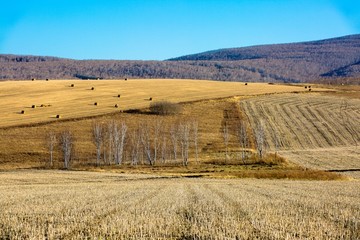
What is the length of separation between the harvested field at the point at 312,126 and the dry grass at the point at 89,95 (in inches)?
489

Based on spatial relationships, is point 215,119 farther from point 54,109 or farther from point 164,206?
point 164,206

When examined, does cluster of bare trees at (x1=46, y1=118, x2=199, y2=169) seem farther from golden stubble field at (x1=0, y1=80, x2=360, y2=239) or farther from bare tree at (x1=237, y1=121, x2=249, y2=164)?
bare tree at (x1=237, y1=121, x2=249, y2=164)

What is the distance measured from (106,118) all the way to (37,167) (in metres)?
23.8

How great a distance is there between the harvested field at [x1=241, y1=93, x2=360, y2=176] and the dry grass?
12.4 metres

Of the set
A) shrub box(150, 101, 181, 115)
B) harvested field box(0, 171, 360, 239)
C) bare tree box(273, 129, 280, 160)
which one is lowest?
bare tree box(273, 129, 280, 160)

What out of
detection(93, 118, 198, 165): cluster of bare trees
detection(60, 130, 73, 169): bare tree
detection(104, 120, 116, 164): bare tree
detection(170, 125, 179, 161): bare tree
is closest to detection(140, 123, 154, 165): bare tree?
detection(93, 118, 198, 165): cluster of bare trees

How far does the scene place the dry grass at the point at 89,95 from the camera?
319 feet

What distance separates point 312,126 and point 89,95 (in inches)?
2114

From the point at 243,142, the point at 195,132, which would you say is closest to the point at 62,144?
the point at 195,132

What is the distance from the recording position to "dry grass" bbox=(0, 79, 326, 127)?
9736 centimetres

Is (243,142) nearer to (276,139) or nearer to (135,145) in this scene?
(276,139)

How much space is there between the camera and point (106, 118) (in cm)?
9350

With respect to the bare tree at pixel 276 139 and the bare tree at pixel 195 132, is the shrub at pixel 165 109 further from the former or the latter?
the bare tree at pixel 276 139

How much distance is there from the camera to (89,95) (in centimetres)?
11775
